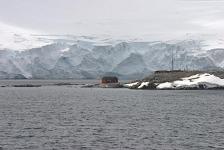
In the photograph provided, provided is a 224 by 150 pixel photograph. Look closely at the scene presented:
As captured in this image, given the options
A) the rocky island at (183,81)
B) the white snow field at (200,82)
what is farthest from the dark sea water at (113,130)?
the rocky island at (183,81)

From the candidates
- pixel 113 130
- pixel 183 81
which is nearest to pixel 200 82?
pixel 183 81

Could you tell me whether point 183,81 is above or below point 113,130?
above

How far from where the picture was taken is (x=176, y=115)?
241ft

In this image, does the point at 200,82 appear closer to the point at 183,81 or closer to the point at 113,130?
the point at 183,81

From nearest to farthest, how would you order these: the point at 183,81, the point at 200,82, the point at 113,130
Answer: the point at 113,130 < the point at 200,82 < the point at 183,81

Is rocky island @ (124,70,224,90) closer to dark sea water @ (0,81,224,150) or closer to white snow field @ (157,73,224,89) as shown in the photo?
white snow field @ (157,73,224,89)

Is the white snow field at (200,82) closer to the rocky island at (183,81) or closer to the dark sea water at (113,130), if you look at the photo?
the rocky island at (183,81)

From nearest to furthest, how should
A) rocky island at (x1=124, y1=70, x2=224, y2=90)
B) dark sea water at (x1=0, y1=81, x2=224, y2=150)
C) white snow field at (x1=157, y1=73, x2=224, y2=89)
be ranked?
dark sea water at (x1=0, y1=81, x2=224, y2=150) < white snow field at (x1=157, y1=73, x2=224, y2=89) < rocky island at (x1=124, y1=70, x2=224, y2=90)

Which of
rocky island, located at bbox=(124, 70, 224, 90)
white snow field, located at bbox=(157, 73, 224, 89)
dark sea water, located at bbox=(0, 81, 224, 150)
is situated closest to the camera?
dark sea water, located at bbox=(0, 81, 224, 150)

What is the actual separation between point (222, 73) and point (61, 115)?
331 feet

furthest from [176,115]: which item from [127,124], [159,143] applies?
[159,143]

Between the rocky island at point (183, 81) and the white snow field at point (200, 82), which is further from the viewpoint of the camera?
the rocky island at point (183, 81)

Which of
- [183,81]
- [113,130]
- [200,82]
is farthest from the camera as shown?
[183,81]

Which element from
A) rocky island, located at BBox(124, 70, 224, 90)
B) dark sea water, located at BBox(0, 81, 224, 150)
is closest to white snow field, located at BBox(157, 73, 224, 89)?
rocky island, located at BBox(124, 70, 224, 90)
